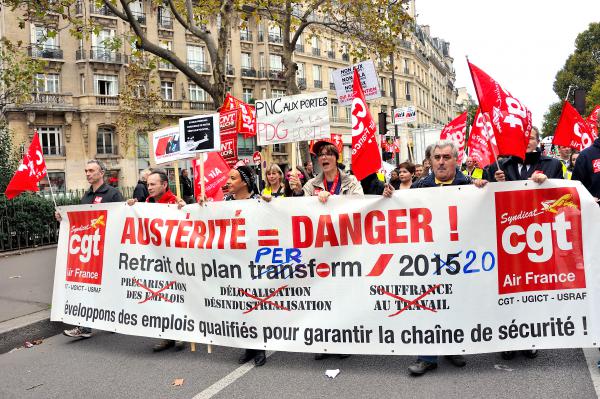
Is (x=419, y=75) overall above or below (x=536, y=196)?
above

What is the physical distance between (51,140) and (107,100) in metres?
4.84

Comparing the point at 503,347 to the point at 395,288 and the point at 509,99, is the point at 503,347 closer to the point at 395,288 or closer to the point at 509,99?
the point at 395,288

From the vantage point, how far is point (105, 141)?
41.7 meters

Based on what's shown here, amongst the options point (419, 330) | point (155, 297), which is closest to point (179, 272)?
point (155, 297)

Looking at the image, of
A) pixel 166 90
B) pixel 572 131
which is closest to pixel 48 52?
pixel 166 90

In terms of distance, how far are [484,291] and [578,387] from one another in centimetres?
93

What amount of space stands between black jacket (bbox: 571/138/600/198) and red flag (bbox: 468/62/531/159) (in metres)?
0.77

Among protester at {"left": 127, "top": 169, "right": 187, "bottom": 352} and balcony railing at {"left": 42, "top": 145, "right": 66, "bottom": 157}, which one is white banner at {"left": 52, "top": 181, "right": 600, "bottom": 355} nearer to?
protester at {"left": 127, "top": 169, "right": 187, "bottom": 352}

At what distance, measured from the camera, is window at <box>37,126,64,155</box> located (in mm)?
39375

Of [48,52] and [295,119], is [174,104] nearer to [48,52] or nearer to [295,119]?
[48,52]

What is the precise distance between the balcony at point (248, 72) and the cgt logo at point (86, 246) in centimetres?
4498

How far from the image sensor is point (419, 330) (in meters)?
4.61

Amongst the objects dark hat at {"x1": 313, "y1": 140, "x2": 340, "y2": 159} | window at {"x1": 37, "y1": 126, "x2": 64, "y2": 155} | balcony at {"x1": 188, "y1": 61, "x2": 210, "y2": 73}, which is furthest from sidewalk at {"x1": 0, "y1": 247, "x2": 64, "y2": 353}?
balcony at {"x1": 188, "y1": 61, "x2": 210, "y2": 73}

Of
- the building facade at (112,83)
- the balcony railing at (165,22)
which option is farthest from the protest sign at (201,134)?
the balcony railing at (165,22)
